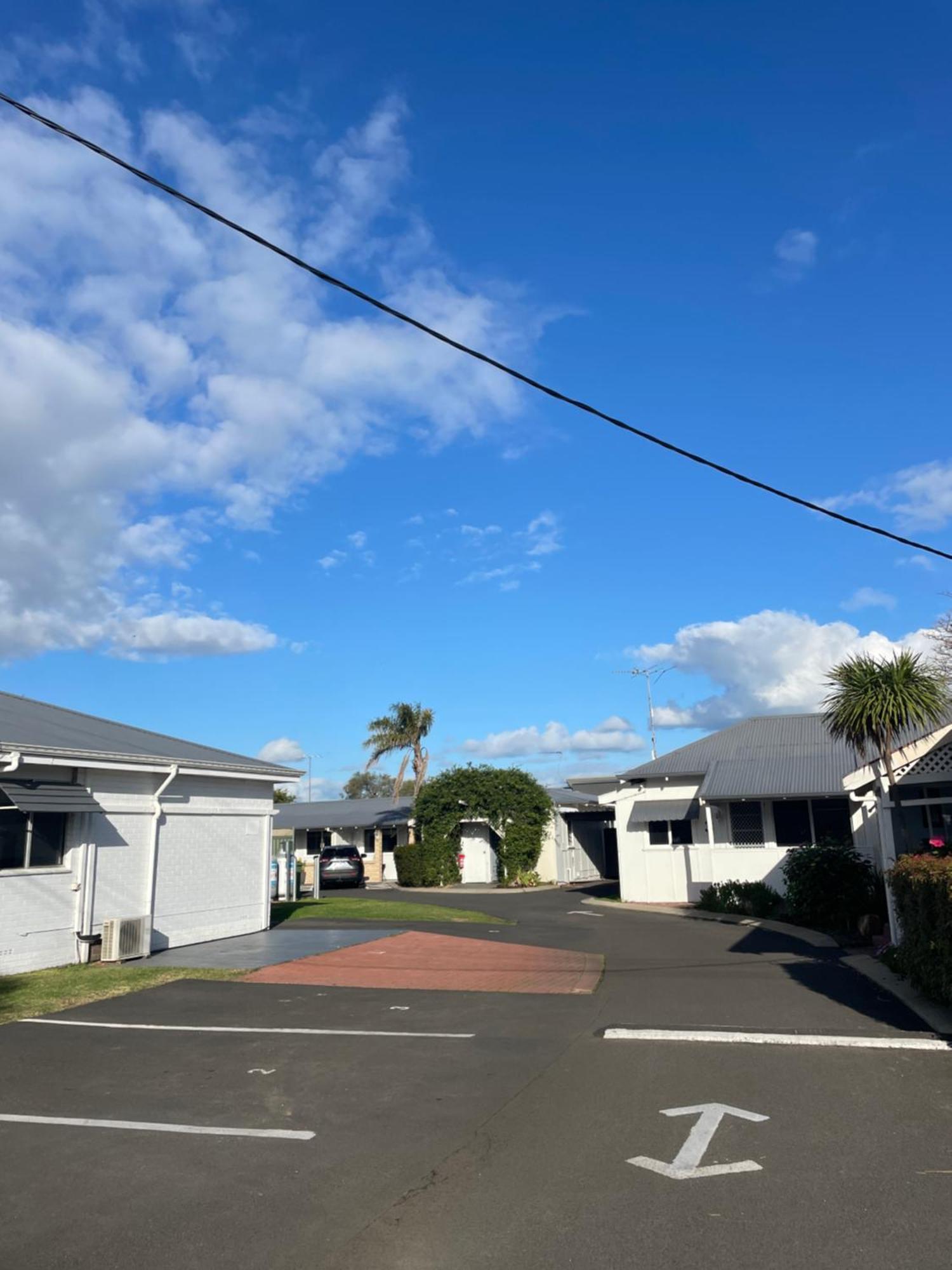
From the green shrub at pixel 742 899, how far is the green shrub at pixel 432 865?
13.6 meters

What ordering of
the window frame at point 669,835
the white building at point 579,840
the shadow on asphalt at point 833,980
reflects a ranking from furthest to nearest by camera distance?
the white building at point 579,840 → the window frame at point 669,835 → the shadow on asphalt at point 833,980

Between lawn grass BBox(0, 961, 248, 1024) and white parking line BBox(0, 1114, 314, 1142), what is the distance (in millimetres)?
4262

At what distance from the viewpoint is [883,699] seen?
14.6 m

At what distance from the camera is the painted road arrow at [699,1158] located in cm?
532

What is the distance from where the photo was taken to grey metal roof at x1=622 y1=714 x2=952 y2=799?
2423 cm

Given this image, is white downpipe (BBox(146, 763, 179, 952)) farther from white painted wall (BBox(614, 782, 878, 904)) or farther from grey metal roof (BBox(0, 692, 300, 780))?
white painted wall (BBox(614, 782, 878, 904))

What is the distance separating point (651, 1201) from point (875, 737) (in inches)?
452

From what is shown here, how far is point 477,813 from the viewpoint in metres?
36.3

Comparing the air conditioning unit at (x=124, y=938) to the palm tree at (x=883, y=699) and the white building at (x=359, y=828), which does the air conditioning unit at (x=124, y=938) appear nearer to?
the palm tree at (x=883, y=699)

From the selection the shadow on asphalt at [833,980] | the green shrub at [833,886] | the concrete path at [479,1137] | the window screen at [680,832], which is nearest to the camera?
the concrete path at [479,1137]

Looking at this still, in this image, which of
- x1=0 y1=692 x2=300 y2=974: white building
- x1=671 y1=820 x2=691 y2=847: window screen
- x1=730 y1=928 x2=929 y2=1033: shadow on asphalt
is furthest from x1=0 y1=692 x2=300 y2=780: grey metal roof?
x1=671 y1=820 x2=691 y2=847: window screen

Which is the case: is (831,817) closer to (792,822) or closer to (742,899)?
(792,822)

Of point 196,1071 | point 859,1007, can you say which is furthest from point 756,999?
point 196,1071

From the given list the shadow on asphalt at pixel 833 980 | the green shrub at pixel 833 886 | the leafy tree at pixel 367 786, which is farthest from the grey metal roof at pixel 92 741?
the leafy tree at pixel 367 786
